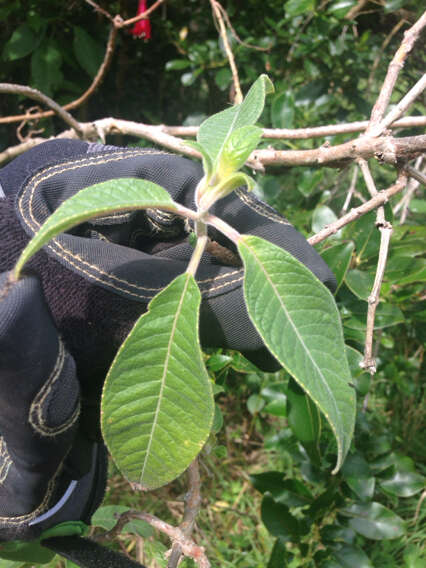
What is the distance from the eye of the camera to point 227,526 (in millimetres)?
1667

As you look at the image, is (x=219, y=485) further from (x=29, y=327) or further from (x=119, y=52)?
(x=119, y=52)

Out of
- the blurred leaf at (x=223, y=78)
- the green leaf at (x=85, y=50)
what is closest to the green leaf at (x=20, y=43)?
the green leaf at (x=85, y=50)

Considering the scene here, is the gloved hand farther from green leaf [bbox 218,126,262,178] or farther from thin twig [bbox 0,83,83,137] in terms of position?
thin twig [bbox 0,83,83,137]

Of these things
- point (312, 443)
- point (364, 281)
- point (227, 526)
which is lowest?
point (227, 526)

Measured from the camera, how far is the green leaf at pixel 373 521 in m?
1.22

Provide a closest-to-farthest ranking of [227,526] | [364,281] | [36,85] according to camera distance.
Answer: [364,281] → [227,526] → [36,85]

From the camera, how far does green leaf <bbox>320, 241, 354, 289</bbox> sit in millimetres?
994

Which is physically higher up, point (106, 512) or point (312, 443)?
point (312, 443)

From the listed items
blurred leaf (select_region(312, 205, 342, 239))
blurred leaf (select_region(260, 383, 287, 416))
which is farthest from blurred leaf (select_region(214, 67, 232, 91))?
blurred leaf (select_region(260, 383, 287, 416))

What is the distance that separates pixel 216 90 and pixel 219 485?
1.41 meters

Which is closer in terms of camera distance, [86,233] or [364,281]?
[86,233]

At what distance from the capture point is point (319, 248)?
108 centimetres

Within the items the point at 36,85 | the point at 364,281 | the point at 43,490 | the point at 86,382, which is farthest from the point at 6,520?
the point at 36,85

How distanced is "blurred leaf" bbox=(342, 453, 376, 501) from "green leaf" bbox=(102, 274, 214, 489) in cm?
78
